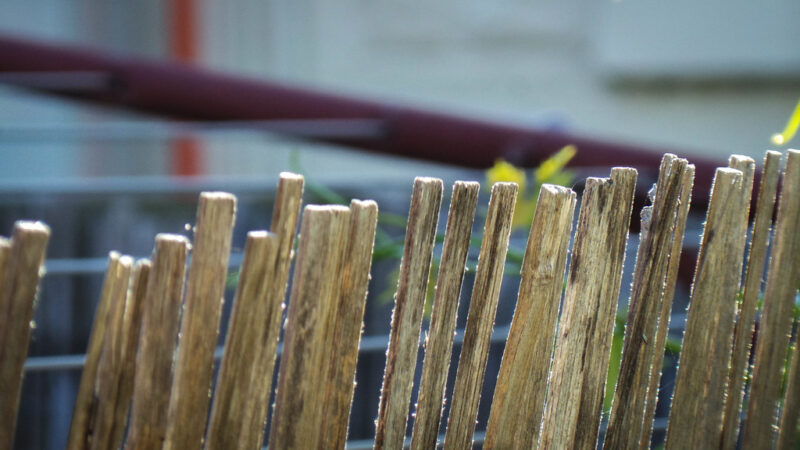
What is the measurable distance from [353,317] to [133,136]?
39.7 inches

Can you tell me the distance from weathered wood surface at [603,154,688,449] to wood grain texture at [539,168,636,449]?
13 millimetres

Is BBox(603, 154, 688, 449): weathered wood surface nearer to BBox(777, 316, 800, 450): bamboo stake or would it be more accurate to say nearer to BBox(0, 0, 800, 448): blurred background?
BBox(777, 316, 800, 450): bamboo stake

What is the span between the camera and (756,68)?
11.0 feet

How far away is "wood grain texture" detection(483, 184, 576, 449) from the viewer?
0.56 m

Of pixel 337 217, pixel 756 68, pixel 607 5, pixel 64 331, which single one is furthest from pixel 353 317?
pixel 756 68

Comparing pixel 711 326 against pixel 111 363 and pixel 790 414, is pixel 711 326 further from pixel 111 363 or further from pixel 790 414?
pixel 111 363

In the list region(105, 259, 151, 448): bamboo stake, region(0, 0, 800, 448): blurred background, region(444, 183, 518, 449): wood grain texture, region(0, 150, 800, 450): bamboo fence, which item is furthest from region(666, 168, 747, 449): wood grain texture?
region(0, 0, 800, 448): blurred background

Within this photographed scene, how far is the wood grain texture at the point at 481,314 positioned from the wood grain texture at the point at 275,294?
0.38 feet

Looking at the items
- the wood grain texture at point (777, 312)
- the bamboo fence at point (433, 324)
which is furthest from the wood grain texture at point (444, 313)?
the wood grain texture at point (777, 312)

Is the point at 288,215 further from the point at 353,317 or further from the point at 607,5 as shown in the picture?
the point at 607,5

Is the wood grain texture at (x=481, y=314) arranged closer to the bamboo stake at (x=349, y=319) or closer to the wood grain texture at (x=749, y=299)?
the bamboo stake at (x=349, y=319)

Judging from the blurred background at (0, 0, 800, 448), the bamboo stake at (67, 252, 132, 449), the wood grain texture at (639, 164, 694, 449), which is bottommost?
the bamboo stake at (67, 252, 132, 449)

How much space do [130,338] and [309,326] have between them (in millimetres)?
106

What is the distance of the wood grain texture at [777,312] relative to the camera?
626 millimetres
